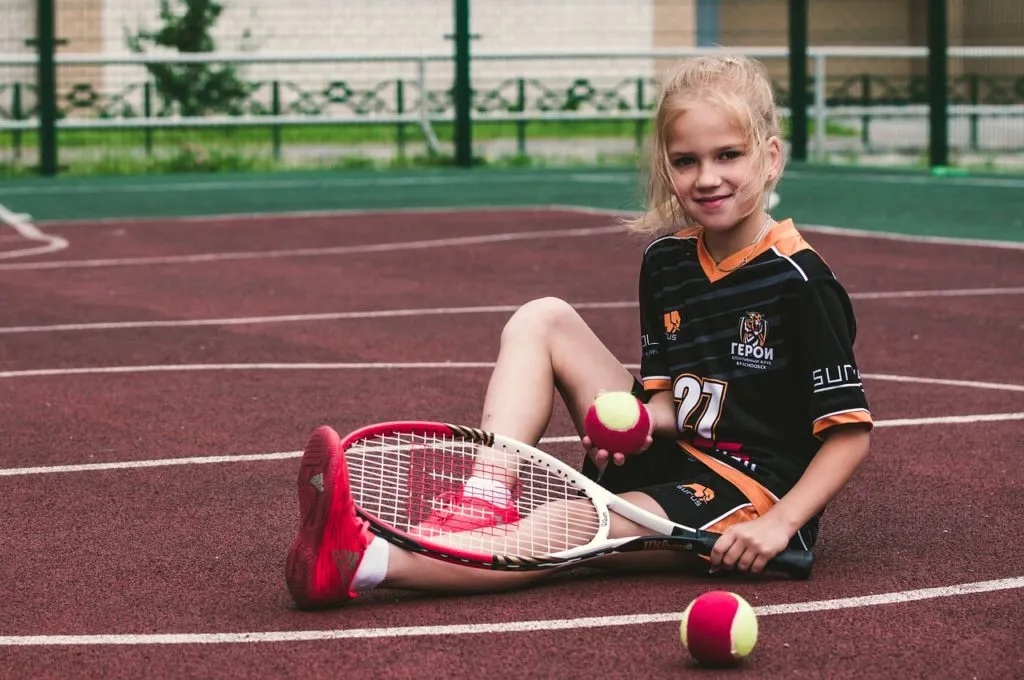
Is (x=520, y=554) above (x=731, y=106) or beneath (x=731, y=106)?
beneath

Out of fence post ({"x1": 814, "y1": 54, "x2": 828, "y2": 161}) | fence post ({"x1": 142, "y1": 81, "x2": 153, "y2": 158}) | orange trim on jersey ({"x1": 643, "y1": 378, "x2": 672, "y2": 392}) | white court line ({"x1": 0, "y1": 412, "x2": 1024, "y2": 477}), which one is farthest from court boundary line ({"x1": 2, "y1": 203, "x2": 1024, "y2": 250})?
orange trim on jersey ({"x1": 643, "y1": 378, "x2": 672, "y2": 392})

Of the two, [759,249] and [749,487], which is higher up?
[759,249]

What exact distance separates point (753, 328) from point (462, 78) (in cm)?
1449

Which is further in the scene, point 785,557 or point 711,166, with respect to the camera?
point 711,166

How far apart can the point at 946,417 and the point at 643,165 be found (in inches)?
81.7

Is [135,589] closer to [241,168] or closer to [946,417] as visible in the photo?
[946,417]

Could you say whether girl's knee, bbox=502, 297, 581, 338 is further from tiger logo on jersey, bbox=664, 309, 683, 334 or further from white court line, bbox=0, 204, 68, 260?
white court line, bbox=0, 204, 68, 260

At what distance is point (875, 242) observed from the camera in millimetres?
11297

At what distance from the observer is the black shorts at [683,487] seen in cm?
385

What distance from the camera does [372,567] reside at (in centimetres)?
357

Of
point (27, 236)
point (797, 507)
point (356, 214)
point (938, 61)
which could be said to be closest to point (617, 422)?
point (797, 507)

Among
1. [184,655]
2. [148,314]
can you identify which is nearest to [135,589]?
[184,655]

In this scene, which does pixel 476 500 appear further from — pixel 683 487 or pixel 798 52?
pixel 798 52

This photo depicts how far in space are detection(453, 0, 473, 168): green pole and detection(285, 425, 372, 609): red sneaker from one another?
14.8 metres
